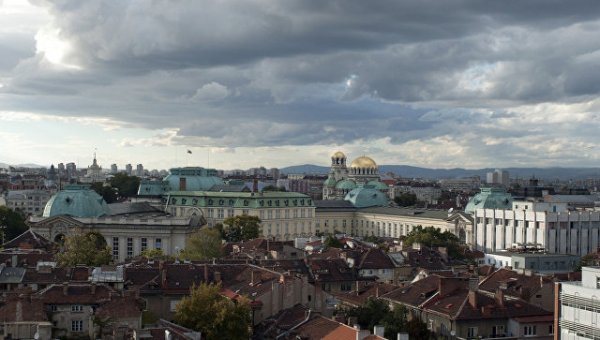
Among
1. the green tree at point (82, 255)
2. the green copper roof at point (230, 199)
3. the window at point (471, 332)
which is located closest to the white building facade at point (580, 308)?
the window at point (471, 332)

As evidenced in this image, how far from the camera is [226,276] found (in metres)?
71.6

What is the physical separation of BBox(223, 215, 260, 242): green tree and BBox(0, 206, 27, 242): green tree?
102 feet

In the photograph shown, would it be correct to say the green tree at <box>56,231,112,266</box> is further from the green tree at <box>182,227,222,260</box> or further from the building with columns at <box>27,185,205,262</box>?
the building with columns at <box>27,185,205,262</box>

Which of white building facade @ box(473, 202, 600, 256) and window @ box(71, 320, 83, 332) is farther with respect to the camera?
white building facade @ box(473, 202, 600, 256)

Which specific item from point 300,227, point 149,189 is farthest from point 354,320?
point 149,189

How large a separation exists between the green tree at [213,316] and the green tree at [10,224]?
80.7 m

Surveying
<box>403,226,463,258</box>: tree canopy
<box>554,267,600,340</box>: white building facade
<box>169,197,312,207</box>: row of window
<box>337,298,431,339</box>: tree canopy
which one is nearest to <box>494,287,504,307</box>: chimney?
<box>554,267,600,340</box>: white building facade

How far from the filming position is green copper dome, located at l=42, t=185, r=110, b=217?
134625 millimetres

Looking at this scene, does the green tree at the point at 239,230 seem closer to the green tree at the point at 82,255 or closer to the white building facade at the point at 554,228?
the white building facade at the point at 554,228

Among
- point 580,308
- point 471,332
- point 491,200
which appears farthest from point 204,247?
point 491,200

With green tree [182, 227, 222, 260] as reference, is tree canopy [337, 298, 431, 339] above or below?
below

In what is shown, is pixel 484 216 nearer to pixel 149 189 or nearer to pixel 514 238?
pixel 514 238

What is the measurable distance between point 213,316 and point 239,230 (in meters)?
78.4

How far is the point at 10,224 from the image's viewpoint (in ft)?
432
